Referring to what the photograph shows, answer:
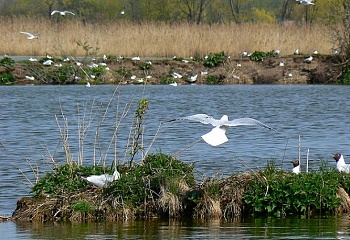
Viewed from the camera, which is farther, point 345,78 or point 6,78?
point 345,78

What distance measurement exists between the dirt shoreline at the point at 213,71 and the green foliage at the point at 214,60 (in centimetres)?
13

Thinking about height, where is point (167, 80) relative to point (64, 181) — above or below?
above

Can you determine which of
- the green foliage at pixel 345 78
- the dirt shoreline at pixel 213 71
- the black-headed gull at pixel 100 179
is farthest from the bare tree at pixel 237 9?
the black-headed gull at pixel 100 179

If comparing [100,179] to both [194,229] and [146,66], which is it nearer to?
[194,229]

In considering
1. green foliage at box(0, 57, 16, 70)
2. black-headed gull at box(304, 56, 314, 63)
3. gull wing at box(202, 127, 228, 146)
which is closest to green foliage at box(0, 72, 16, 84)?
green foliage at box(0, 57, 16, 70)

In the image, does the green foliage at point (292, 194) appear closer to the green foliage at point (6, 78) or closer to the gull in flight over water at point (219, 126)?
Answer: the gull in flight over water at point (219, 126)

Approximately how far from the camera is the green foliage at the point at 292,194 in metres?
9.88

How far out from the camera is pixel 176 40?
37.2 meters

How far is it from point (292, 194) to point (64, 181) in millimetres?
2486

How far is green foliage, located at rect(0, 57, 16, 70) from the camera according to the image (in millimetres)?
30928

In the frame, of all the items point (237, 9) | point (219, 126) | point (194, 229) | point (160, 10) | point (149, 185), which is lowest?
point (194, 229)

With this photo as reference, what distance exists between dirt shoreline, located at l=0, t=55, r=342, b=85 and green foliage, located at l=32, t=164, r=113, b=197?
2124 centimetres

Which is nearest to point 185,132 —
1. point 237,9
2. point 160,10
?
point 160,10

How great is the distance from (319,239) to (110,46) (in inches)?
1135
